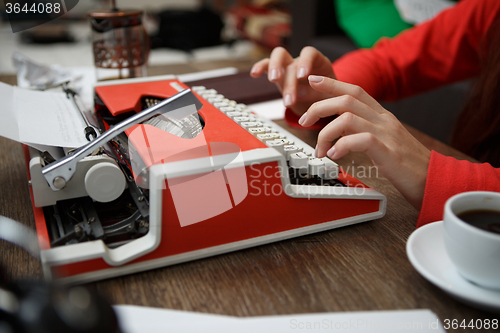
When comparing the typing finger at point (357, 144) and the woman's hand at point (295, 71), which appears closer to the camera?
the typing finger at point (357, 144)

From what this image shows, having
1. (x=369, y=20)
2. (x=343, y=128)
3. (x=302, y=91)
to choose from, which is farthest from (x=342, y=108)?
(x=369, y=20)

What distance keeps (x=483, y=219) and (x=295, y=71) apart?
43cm

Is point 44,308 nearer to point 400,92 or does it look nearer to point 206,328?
point 206,328

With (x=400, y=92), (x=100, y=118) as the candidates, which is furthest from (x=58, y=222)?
(x=400, y=92)

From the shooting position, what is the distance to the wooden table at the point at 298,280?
1.28 feet

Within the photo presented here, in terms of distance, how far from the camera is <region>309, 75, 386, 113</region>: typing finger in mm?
556

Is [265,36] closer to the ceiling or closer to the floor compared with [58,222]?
closer to the floor

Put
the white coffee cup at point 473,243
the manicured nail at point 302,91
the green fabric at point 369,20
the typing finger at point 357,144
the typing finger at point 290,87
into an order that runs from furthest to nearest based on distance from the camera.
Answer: the green fabric at point 369,20
the manicured nail at point 302,91
the typing finger at point 290,87
the typing finger at point 357,144
the white coffee cup at point 473,243

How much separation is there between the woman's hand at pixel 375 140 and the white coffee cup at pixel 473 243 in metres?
0.12

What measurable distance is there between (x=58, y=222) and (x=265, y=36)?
10.7 feet

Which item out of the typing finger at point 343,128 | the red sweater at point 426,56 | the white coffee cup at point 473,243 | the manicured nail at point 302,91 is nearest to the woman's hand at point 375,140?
the typing finger at point 343,128

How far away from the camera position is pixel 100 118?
0.71 meters

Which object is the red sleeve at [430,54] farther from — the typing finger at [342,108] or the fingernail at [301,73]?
the typing finger at [342,108]

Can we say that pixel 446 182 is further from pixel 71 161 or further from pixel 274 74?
pixel 71 161
